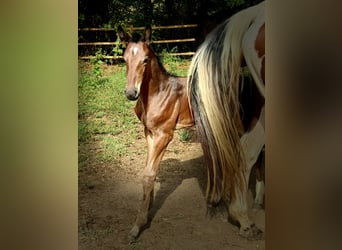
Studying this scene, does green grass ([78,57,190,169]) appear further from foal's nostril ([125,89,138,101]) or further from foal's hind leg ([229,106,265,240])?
foal's hind leg ([229,106,265,240])

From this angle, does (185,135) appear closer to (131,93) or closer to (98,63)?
(131,93)

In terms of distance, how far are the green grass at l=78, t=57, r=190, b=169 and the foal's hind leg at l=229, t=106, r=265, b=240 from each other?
35 cm

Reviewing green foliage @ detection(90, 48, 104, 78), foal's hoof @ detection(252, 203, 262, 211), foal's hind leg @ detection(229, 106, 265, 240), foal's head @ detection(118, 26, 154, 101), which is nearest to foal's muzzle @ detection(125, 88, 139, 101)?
foal's head @ detection(118, 26, 154, 101)

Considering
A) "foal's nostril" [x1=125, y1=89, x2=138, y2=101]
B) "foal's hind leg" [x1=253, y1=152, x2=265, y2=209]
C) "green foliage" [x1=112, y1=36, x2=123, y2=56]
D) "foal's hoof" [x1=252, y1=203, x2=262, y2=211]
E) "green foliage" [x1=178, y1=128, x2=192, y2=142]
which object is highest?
"green foliage" [x1=112, y1=36, x2=123, y2=56]

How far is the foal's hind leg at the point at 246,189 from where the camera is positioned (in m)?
1.92

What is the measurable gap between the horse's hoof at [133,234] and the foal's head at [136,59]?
482 millimetres

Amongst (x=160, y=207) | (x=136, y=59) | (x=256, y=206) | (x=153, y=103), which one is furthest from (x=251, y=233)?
(x=136, y=59)

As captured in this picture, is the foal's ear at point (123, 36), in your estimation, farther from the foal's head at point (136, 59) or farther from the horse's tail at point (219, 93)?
the horse's tail at point (219, 93)

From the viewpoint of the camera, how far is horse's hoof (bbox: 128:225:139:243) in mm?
1896
